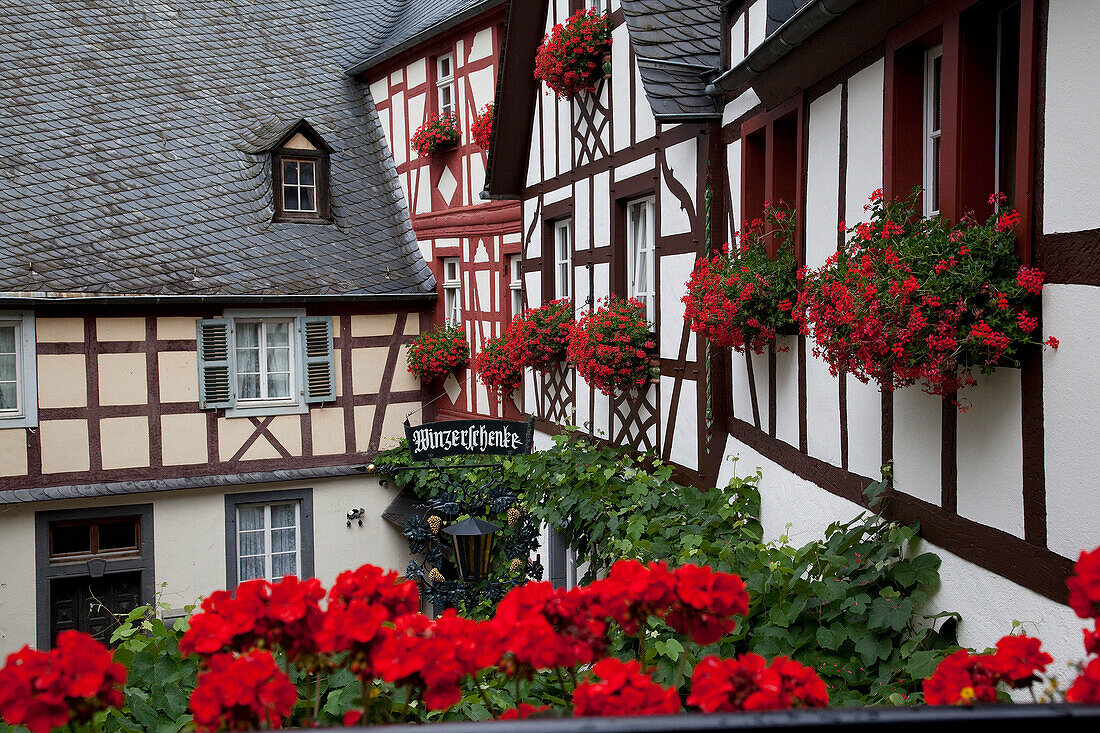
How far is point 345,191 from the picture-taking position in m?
14.8

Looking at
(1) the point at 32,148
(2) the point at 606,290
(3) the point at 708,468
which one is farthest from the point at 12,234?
(3) the point at 708,468

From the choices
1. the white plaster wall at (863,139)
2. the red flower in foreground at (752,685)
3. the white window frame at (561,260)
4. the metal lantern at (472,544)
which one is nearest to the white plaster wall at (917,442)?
the white plaster wall at (863,139)

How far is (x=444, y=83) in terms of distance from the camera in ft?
44.7

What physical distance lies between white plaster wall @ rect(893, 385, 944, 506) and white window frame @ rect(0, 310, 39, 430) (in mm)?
10645

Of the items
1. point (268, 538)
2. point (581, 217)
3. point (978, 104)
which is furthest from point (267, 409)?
point (978, 104)

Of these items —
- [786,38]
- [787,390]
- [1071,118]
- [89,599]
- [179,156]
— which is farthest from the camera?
[179,156]

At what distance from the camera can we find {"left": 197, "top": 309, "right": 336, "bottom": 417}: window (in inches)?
506

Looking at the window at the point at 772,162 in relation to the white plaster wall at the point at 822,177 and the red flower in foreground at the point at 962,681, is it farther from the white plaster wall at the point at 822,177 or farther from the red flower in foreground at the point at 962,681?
the red flower in foreground at the point at 962,681

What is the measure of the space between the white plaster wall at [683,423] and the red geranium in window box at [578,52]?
2.99 metres

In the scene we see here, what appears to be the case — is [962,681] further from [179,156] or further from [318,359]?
[179,156]

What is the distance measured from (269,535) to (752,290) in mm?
9577

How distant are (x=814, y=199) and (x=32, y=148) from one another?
37.8 ft

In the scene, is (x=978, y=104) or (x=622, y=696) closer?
(x=622, y=696)

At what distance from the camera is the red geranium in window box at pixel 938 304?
10.3 ft
